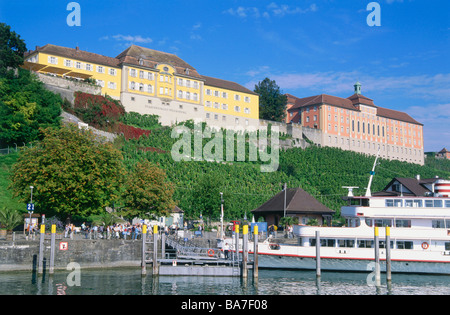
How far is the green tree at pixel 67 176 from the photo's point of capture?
46.2m

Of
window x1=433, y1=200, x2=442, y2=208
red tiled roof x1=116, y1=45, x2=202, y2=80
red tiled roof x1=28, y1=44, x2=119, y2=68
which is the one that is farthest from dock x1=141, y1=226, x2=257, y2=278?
red tiled roof x1=116, y1=45, x2=202, y2=80

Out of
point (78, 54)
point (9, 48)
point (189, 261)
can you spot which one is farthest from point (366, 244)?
point (78, 54)

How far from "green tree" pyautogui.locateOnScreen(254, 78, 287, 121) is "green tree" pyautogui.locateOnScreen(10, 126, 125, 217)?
73.3 m

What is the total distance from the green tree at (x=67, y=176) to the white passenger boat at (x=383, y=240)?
16.3 m

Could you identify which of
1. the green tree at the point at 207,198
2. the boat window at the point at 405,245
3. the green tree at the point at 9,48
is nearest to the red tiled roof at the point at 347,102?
the green tree at the point at 207,198

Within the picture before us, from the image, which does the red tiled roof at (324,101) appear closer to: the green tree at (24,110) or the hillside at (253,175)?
the hillside at (253,175)

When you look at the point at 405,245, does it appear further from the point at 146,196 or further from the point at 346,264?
the point at 146,196

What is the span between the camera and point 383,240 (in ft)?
145

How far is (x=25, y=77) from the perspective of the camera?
72.6m

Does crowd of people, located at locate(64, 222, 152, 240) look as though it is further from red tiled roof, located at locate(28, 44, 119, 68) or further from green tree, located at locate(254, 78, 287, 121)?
green tree, located at locate(254, 78, 287, 121)
